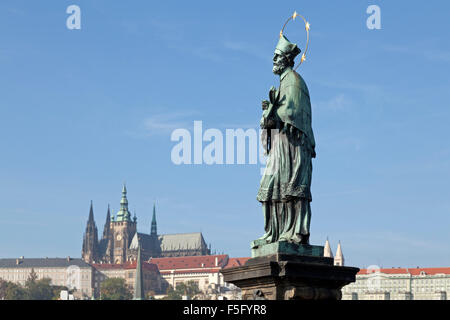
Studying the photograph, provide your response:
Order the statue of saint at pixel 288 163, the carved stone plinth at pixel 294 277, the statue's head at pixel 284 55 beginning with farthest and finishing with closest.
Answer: the statue's head at pixel 284 55 < the statue of saint at pixel 288 163 < the carved stone plinth at pixel 294 277

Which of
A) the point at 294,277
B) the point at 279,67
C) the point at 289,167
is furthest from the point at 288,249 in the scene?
the point at 279,67

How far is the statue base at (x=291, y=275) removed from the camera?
421 inches

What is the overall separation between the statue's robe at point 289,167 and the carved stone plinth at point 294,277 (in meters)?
0.52

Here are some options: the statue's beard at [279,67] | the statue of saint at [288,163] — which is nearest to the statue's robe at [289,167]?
the statue of saint at [288,163]

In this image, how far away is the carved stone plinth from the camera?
35.0ft

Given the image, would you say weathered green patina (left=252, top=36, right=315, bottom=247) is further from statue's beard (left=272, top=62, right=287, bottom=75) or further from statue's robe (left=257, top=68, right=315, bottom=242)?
statue's beard (left=272, top=62, right=287, bottom=75)

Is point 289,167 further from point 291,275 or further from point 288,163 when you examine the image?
point 291,275

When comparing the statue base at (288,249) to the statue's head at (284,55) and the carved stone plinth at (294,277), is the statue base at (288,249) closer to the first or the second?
the carved stone plinth at (294,277)

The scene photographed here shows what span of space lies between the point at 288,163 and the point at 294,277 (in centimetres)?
152

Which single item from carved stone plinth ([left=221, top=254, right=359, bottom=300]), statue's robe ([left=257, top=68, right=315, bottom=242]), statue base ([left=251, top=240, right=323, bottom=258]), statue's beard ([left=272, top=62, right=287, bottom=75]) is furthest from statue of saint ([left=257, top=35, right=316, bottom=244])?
carved stone plinth ([left=221, top=254, right=359, bottom=300])
